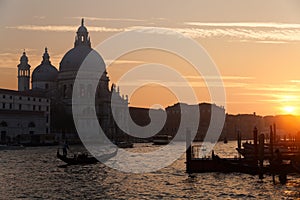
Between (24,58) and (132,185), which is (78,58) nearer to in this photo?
(24,58)

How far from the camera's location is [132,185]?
30.8m

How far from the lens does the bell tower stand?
10575 cm

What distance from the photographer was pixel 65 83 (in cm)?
9831

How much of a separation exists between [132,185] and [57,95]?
69.5 meters

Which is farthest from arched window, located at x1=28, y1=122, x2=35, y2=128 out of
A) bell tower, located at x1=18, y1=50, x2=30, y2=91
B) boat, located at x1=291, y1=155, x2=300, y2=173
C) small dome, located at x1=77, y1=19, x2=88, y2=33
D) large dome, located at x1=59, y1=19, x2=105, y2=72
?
boat, located at x1=291, y1=155, x2=300, y2=173

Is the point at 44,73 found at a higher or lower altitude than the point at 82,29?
lower

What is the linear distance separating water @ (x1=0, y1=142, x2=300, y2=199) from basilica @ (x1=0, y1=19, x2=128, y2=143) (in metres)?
42.7

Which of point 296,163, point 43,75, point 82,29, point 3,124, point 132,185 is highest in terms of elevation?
point 82,29

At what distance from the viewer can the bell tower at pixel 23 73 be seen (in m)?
106

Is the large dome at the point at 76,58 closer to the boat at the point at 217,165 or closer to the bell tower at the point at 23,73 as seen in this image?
the bell tower at the point at 23,73

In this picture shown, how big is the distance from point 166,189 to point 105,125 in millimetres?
69507

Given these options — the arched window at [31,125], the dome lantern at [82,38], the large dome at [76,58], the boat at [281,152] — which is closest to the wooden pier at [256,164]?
the boat at [281,152]

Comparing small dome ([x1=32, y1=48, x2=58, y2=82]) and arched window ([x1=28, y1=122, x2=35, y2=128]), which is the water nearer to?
arched window ([x1=28, y1=122, x2=35, y2=128])

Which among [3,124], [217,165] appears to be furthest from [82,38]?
[217,165]
